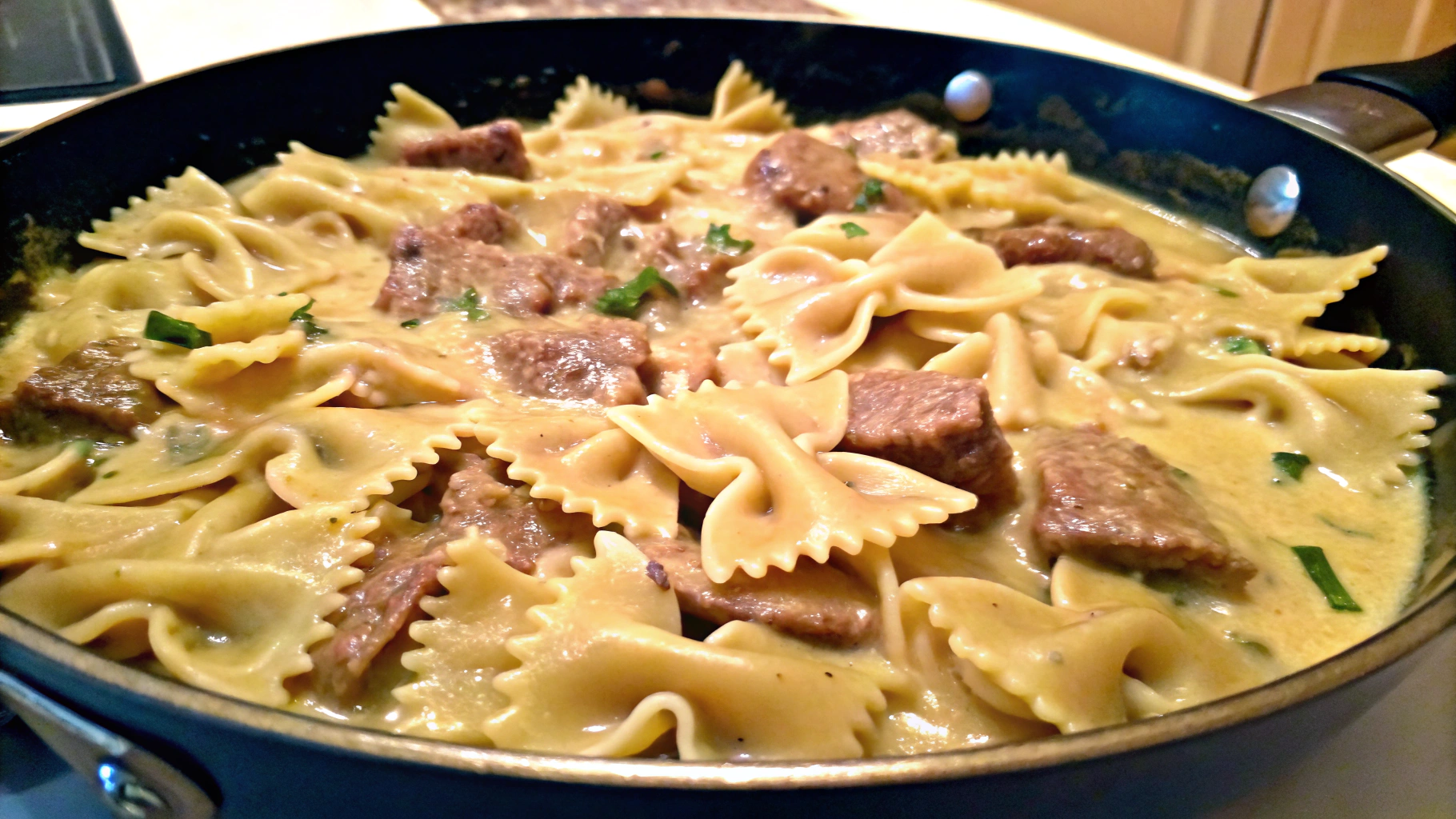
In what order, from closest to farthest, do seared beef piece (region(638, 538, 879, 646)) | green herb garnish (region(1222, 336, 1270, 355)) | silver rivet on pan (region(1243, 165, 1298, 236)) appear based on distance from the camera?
seared beef piece (region(638, 538, 879, 646))
green herb garnish (region(1222, 336, 1270, 355))
silver rivet on pan (region(1243, 165, 1298, 236))

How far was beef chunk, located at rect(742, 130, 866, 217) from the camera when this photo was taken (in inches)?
172

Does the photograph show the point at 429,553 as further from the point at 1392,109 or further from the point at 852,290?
the point at 1392,109

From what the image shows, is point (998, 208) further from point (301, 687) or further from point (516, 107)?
point (301, 687)

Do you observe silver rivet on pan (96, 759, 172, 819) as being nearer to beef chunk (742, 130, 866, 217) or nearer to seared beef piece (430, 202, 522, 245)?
seared beef piece (430, 202, 522, 245)

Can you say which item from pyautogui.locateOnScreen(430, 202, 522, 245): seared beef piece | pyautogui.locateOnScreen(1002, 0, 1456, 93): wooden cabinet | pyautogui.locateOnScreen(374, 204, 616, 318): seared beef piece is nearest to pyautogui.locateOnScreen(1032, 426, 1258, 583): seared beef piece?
pyautogui.locateOnScreen(374, 204, 616, 318): seared beef piece

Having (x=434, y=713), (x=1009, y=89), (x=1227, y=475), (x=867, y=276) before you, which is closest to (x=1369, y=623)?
(x=1227, y=475)

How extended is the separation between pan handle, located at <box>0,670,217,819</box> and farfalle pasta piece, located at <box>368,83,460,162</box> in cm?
354

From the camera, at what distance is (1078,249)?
412 cm

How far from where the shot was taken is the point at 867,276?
3.67 meters

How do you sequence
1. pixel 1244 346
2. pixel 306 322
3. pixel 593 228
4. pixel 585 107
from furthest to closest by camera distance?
pixel 585 107 < pixel 593 228 < pixel 1244 346 < pixel 306 322

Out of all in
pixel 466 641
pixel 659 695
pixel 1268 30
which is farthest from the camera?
pixel 1268 30

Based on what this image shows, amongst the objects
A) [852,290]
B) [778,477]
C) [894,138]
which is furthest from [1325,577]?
[894,138]

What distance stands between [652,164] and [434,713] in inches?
124

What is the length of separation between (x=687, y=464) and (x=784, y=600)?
1.85 ft
